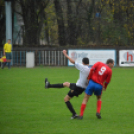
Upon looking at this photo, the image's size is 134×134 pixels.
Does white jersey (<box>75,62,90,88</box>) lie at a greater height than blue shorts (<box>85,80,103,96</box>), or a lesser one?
greater

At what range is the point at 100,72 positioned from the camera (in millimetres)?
6930

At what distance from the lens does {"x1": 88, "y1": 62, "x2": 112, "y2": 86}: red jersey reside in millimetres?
6914

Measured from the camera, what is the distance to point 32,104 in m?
8.96

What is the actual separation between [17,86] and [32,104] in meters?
3.82

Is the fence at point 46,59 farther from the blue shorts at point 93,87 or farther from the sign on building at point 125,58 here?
the blue shorts at point 93,87

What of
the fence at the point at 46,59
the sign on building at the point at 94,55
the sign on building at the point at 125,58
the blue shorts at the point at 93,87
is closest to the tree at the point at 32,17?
the fence at the point at 46,59

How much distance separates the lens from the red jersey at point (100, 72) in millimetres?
6914

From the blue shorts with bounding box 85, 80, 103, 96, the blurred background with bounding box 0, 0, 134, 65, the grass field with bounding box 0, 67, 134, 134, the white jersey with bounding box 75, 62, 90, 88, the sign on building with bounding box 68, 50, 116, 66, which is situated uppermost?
the blurred background with bounding box 0, 0, 134, 65

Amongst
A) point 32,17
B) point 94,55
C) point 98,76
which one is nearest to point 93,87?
point 98,76

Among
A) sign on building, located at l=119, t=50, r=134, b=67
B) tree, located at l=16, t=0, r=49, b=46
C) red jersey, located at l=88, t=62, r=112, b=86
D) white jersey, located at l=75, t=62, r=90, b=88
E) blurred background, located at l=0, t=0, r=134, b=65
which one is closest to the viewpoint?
red jersey, located at l=88, t=62, r=112, b=86

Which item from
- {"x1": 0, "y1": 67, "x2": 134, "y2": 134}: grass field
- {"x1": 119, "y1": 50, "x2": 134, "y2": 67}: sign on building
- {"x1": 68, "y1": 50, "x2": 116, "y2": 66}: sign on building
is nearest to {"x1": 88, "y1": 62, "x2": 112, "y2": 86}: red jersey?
{"x1": 0, "y1": 67, "x2": 134, "y2": 134}: grass field

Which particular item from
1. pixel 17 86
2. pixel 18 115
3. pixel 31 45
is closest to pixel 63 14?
pixel 31 45

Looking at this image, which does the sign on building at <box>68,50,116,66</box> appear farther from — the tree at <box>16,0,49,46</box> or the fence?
the tree at <box>16,0,49,46</box>

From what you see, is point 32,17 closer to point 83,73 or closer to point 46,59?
point 46,59
